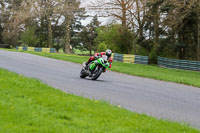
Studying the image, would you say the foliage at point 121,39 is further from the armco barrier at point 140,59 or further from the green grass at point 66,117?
the green grass at point 66,117

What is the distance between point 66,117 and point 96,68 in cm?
850

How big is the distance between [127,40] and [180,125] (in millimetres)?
35905

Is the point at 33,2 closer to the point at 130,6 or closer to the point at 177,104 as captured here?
the point at 130,6

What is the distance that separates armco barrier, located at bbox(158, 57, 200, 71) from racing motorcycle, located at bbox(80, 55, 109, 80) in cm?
1940

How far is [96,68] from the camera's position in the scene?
14969 mm

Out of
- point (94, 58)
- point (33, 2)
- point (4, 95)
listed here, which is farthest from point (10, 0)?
point (4, 95)

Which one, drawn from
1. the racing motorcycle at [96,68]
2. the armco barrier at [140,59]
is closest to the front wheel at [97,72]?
the racing motorcycle at [96,68]

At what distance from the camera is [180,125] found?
6.64m

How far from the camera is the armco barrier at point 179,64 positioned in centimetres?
3191

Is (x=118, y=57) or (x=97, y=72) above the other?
(x=118, y=57)

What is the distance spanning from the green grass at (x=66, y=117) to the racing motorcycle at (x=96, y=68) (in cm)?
537

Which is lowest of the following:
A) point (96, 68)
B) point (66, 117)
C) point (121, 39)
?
point (66, 117)

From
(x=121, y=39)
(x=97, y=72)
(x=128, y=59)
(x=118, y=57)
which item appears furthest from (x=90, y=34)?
(x=97, y=72)

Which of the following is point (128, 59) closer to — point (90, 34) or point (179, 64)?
point (179, 64)
